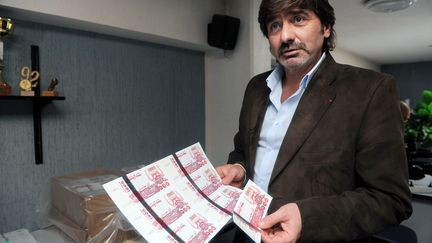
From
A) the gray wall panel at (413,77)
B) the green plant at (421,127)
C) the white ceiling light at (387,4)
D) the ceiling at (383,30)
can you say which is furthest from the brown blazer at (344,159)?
the gray wall panel at (413,77)

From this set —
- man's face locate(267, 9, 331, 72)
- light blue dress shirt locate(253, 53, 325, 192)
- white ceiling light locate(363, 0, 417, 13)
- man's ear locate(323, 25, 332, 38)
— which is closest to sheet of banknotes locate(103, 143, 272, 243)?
light blue dress shirt locate(253, 53, 325, 192)

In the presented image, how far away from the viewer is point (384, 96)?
71 cm

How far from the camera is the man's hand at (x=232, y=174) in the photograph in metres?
0.91

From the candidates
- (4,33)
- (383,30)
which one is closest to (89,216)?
(4,33)

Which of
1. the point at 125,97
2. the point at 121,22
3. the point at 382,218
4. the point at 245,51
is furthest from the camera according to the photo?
the point at 245,51

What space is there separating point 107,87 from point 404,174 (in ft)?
4.56

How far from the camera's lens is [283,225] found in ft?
2.04

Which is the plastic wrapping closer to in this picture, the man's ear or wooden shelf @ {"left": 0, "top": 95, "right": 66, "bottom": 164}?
wooden shelf @ {"left": 0, "top": 95, "right": 66, "bottom": 164}

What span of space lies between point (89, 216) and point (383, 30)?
3361 mm

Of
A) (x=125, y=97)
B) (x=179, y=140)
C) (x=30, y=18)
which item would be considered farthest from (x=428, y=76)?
(x=30, y=18)

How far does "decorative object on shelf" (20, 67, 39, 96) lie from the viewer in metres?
1.18

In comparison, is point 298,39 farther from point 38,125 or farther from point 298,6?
Answer: point 38,125

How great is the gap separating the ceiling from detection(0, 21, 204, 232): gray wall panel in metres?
1.44

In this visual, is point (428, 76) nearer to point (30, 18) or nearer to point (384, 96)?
point (384, 96)
